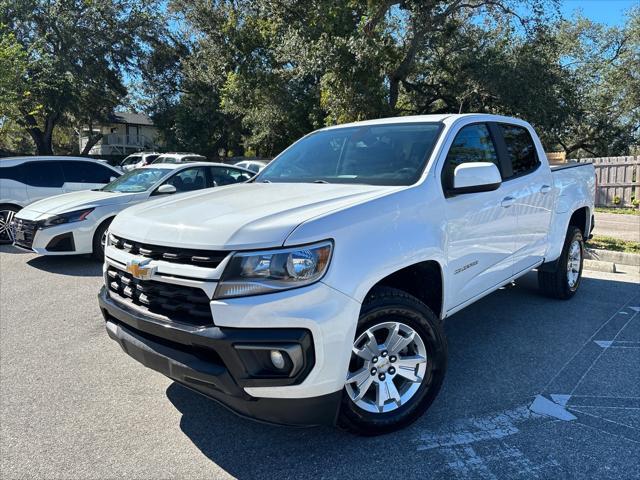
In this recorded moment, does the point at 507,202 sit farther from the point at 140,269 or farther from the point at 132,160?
the point at 132,160

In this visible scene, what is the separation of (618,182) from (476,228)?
12.8m

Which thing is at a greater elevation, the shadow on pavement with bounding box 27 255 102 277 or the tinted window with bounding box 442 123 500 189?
the tinted window with bounding box 442 123 500 189

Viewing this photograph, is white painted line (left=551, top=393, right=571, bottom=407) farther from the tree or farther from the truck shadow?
the tree

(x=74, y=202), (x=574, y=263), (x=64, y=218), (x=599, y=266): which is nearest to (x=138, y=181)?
(x=74, y=202)

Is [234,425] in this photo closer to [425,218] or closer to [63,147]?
[425,218]

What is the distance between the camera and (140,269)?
8.83 feet

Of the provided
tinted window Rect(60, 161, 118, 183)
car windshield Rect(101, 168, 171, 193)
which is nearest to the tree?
tinted window Rect(60, 161, 118, 183)

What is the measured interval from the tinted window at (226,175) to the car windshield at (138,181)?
0.86 meters

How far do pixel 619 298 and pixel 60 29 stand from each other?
1275 inches

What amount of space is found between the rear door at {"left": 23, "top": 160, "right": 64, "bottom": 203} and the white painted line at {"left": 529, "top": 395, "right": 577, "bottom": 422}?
31.0ft

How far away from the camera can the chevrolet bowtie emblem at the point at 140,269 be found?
265 centimetres

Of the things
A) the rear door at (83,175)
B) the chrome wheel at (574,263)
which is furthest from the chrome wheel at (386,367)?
the rear door at (83,175)

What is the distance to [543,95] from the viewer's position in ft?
59.8

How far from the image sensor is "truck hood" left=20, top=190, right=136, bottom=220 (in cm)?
731
